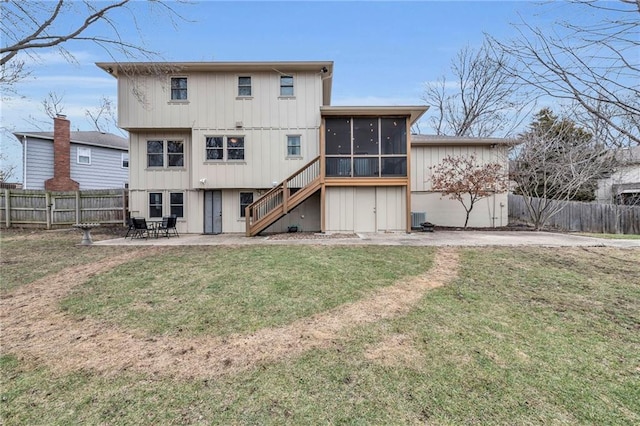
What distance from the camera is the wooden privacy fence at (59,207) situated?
562 inches

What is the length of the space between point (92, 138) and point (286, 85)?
55.7ft

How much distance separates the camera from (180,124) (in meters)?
13.7

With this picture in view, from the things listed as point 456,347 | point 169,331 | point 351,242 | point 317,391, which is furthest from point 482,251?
point 169,331

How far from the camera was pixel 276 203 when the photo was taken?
12.8 meters

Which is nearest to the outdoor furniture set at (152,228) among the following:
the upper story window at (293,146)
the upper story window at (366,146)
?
the upper story window at (293,146)

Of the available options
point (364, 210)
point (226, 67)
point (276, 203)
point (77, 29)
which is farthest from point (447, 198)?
point (77, 29)

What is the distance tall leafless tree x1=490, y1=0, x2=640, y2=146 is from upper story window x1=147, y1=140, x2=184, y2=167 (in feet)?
46.6

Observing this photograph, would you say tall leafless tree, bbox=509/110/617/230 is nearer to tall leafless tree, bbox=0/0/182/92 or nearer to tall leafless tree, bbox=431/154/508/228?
tall leafless tree, bbox=431/154/508/228

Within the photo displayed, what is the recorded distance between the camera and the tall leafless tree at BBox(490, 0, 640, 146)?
2051mm

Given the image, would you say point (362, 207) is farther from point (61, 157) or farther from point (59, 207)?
point (61, 157)

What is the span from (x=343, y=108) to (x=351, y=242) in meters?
5.33

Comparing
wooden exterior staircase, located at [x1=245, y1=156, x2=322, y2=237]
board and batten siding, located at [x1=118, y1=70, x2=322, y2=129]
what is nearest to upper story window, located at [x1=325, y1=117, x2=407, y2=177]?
wooden exterior staircase, located at [x1=245, y1=156, x2=322, y2=237]

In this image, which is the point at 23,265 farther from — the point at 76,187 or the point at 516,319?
the point at 76,187

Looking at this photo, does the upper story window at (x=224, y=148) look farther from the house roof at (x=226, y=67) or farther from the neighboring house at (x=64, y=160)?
the neighboring house at (x=64, y=160)
